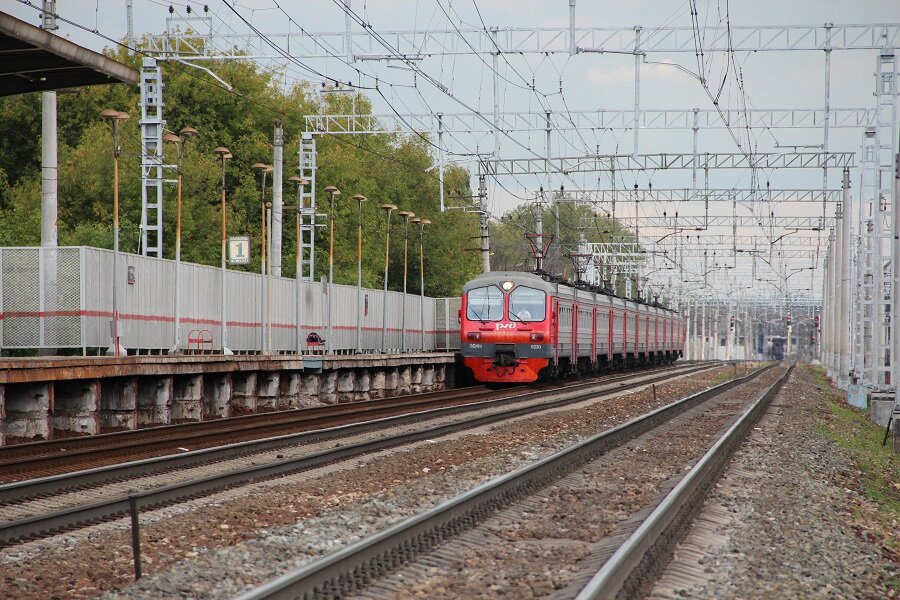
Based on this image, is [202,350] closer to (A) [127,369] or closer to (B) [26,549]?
(A) [127,369]

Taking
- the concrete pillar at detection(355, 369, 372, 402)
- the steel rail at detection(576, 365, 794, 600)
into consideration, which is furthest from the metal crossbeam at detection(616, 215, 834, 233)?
the steel rail at detection(576, 365, 794, 600)

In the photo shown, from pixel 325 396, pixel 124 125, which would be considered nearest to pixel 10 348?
pixel 325 396

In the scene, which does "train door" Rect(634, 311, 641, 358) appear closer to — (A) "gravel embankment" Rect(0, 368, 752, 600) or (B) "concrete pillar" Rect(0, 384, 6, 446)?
(A) "gravel embankment" Rect(0, 368, 752, 600)

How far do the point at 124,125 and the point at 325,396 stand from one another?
23.0 meters

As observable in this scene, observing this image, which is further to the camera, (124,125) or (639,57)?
(124,125)

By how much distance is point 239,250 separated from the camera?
102 ft

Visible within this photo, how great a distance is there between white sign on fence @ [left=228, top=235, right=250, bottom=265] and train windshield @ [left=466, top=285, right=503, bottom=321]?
7.61m

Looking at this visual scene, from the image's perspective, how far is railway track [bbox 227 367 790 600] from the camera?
7.51m

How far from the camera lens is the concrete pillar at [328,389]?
3111 cm

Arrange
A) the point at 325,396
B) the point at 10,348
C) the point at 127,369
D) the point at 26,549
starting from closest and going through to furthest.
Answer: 1. the point at 26,549
2. the point at 127,369
3. the point at 10,348
4. the point at 325,396

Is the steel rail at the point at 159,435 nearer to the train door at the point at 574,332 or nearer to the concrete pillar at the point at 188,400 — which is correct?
the concrete pillar at the point at 188,400

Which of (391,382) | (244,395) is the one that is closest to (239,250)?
(244,395)

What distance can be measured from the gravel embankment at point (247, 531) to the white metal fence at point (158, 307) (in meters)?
8.74

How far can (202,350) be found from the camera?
28.7 m
